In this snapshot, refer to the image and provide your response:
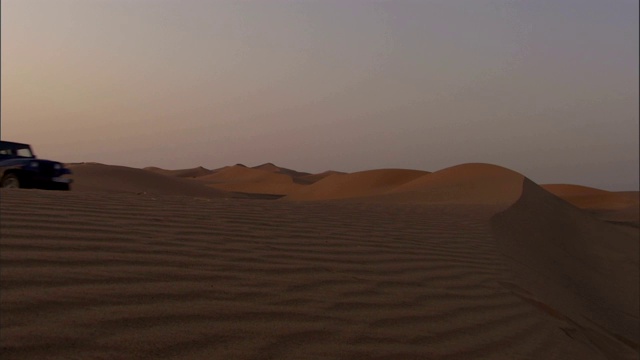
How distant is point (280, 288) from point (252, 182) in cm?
4723

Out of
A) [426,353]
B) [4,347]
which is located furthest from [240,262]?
[4,347]

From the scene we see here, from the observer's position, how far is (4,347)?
2.27 metres

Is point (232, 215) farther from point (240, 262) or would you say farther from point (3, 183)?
point (3, 183)

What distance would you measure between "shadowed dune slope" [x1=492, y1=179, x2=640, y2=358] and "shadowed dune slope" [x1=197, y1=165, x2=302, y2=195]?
Result: 29728 mm

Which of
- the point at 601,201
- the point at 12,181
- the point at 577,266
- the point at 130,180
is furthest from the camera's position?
the point at 601,201

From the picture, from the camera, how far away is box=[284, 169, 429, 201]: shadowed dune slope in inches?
1303

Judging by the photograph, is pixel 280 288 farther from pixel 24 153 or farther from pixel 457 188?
pixel 457 188

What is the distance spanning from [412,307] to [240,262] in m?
1.19

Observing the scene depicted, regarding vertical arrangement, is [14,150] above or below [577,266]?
above

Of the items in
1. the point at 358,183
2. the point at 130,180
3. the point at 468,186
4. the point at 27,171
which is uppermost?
the point at 358,183

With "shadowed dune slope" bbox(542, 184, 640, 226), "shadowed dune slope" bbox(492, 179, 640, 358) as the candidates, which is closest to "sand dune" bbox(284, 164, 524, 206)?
"shadowed dune slope" bbox(492, 179, 640, 358)

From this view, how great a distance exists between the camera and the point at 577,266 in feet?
29.1

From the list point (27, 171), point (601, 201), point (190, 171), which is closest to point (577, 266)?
point (27, 171)

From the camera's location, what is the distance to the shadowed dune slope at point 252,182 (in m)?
45.0
